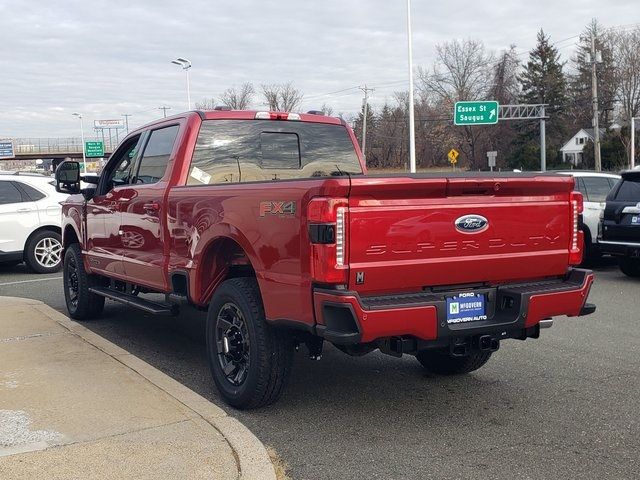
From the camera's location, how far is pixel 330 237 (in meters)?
3.91

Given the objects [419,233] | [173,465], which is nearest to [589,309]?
[419,233]

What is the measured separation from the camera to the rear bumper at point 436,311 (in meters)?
3.93

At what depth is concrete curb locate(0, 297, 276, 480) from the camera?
12.6 feet

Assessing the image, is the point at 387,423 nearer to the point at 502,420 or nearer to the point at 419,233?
the point at 502,420

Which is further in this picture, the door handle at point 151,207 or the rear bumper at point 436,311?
the door handle at point 151,207

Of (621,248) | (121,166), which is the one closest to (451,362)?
(121,166)

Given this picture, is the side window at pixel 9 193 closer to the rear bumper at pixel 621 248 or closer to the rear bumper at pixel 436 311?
the rear bumper at pixel 621 248

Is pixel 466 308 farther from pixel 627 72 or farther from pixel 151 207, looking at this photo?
pixel 627 72

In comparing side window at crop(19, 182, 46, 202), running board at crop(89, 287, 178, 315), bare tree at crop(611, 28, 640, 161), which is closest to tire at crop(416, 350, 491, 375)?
running board at crop(89, 287, 178, 315)

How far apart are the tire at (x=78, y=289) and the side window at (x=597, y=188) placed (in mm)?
8929

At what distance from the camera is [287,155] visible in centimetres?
650

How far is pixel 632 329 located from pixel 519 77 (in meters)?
79.8

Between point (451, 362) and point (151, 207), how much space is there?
9.32 ft

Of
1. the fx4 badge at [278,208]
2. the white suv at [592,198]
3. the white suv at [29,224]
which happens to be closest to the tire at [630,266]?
the white suv at [592,198]
